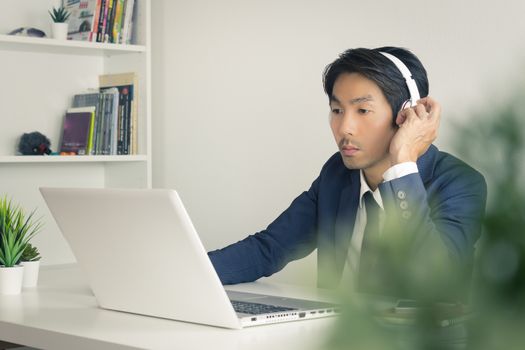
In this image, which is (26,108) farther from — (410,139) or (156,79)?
(410,139)

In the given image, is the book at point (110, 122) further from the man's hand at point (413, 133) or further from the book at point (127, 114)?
the man's hand at point (413, 133)

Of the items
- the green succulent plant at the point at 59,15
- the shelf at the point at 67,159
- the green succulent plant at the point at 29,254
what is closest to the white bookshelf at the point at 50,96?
the shelf at the point at 67,159

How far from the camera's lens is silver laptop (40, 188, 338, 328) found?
1546 millimetres

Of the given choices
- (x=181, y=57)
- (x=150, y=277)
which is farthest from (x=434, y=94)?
(x=150, y=277)

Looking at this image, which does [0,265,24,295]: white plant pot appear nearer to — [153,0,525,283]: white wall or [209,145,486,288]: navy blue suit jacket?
[209,145,486,288]: navy blue suit jacket

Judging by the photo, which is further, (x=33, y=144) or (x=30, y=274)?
(x=33, y=144)

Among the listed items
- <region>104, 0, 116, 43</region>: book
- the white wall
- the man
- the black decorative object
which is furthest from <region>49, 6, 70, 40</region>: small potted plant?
the man

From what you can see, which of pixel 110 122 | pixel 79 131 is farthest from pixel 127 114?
pixel 79 131

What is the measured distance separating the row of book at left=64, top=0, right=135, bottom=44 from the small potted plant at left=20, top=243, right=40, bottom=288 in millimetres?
1716

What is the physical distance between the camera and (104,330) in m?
1.60

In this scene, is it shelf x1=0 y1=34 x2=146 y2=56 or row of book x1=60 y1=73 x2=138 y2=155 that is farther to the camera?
row of book x1=60 y1=73 x2=138 y2=155

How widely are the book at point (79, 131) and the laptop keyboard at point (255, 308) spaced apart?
2.15m

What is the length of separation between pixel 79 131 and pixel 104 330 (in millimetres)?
2319

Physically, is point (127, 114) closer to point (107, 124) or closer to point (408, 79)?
point (107, 124)
